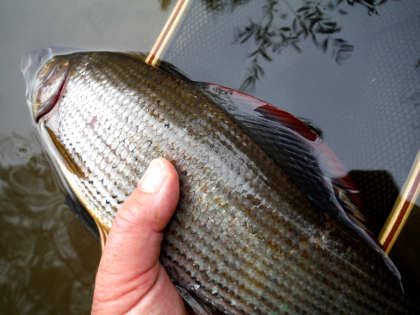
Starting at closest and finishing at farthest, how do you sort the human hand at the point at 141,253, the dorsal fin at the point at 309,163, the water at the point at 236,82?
1. the human hand at the point at 141,253
2. the dorsal fin at the point at 309,163
3. the water at the point at 236,82

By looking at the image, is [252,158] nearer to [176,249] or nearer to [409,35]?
[176,249]

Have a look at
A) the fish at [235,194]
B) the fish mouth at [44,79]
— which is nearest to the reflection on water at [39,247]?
the fish mouth at [44,79]

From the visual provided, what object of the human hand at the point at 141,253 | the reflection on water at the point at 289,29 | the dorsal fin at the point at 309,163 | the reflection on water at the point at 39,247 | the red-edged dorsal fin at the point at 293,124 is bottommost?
the reflection on water at the point at 39,247

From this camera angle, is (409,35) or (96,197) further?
(409,35)

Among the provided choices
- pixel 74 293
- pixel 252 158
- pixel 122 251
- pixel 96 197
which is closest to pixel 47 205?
pixel 74 293

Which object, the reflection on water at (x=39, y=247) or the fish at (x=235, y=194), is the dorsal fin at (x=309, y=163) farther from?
the reflection on water at (x=39, y=247)

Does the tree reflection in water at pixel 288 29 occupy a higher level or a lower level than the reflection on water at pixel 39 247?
higher

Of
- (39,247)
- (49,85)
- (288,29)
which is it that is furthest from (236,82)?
(39,247)
